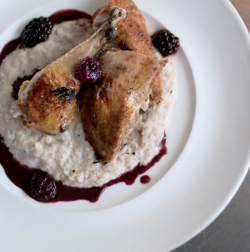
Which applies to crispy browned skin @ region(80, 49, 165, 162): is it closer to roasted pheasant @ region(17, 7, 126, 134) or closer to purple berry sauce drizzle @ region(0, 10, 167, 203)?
roasted pheasant @ region(17, 7, 126, 134)

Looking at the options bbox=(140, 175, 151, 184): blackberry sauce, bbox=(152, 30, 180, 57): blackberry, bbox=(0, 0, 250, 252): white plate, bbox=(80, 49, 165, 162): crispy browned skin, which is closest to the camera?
bbox=(80, 49, 165, 162): crispy browned skin

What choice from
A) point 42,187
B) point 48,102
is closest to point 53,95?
point 48,102

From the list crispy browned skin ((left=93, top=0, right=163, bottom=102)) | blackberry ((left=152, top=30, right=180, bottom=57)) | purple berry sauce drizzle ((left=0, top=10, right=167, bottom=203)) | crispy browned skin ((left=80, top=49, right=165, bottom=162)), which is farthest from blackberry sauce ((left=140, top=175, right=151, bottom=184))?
blackberry ((left=152, top=30, right=180, bottom=57))

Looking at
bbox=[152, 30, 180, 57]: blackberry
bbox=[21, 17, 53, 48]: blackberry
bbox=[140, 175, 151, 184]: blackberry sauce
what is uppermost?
bbox=[21, 17, 53, 48]: blackberry

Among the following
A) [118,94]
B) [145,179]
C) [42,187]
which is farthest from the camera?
[145,179]

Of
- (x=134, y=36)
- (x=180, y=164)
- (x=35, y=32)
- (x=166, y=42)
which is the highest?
(x=35, y=32)

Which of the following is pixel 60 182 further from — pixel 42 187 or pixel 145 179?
pixel 145 179

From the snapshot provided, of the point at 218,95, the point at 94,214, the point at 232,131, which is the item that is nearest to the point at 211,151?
the point at 232,131

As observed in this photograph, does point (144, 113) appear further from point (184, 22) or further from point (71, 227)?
point (71, 227)
